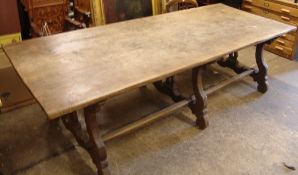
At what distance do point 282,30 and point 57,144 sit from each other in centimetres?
179

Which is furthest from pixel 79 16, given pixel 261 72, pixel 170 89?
pixel 261 72

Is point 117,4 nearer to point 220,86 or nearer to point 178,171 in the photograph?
point 220,86

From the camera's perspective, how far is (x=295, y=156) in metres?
2.12

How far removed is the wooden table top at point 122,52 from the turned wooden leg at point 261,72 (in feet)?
0.97

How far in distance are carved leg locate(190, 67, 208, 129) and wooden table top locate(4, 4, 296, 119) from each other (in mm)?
288

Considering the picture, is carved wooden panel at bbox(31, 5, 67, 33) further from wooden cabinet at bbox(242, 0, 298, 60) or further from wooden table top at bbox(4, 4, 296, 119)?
wooden cabinet at bbox(242, 0, 298, 60)

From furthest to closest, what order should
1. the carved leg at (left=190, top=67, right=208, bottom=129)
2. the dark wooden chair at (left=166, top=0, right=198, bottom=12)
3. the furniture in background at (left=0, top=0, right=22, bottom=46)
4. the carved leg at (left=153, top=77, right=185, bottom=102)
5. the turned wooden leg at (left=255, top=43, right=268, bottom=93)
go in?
the dark wooden chair at (left=166, top=0, right=198, bottom=12), the furniture in background at (left=0, top=0, right=22, bottom=46), the turned wooden leg at (left=255, top=43, right=268, bottom=93), the carved leg at (left=153, top=77, right=185, bottom=102), the carved leg at (left=190, top=67, right=208, bottom=129)

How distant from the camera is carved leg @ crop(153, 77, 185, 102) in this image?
250 centimetres

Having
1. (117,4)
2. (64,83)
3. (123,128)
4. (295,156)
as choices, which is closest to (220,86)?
(295,156)

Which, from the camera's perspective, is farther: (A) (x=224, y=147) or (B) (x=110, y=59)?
(A) (x=224, y=147)

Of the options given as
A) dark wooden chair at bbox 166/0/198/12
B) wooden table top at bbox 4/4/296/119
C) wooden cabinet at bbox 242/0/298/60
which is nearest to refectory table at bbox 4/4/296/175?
wooden table top at bbox 4/4/296/119

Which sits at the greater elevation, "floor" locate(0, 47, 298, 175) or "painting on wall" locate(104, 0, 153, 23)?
"painting on wall" locate(104, 0, 153, 23)

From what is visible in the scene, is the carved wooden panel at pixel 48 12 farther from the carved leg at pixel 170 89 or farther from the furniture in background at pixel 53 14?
the carved leg at pixel 170 89

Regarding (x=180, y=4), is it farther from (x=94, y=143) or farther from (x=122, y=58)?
(x=94, y=143)
